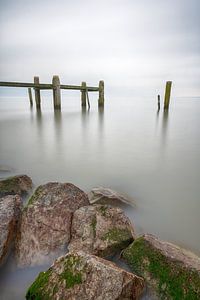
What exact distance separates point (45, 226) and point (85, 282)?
824 mm

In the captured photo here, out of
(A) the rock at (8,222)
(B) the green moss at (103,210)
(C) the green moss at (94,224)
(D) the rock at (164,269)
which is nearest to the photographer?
(D) the rock at (164,269)

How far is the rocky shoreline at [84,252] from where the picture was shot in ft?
4.86

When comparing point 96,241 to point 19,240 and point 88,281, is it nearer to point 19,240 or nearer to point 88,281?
point 88,281

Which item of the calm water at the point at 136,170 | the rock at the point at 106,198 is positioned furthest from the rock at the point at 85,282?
the rock at the point at 106,198

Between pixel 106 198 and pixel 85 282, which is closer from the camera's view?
pixel 85 282

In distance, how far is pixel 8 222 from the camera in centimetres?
205

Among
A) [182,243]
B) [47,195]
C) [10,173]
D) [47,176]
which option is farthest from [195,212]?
[10,173]

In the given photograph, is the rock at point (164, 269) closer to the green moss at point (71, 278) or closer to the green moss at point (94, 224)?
the green moss at point (94, 224)

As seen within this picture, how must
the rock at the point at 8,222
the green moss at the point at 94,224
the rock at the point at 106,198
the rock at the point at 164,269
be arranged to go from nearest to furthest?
the rock at the point at 164,269 < the rock at the point at 8,222 < the green moss at the point at 94,224 < the rock at the point at 106,198

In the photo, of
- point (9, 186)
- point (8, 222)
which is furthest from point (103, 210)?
point (9, 186)

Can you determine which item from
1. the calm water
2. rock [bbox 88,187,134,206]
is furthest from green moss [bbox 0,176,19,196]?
rock [bbox 88,187,134,206]

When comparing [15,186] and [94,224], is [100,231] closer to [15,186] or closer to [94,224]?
[94,224]

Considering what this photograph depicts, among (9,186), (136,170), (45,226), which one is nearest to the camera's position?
(45,226)

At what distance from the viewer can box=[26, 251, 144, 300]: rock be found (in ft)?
4.70
